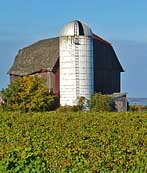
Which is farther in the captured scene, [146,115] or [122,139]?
[146,115]

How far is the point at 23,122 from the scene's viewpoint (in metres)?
12.7

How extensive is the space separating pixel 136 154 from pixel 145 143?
64 centimetres

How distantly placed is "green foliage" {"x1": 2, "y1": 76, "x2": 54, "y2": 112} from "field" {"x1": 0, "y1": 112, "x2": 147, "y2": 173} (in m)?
33.4

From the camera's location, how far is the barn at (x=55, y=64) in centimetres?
5497

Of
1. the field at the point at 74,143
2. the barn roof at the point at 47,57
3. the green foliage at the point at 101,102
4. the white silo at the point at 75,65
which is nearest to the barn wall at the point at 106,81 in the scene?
the barn roof at the point at 47,57

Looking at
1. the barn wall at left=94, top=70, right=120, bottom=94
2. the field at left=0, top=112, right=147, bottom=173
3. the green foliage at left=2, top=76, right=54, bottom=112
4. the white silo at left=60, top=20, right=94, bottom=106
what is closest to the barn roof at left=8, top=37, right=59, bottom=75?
the white silo at left=60, top=20, right=94, bottom=106

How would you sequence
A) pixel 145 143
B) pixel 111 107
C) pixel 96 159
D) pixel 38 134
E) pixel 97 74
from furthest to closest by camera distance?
pixel 97 74
pixel 111 107
pixel 38 134
pixel 145 143
pixel 96 159

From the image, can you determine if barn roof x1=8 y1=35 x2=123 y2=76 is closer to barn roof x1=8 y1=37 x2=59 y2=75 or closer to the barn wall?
barn roof x1=8 y1=37 x2=59 y2=75

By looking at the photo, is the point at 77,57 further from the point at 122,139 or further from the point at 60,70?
the point at 122,139

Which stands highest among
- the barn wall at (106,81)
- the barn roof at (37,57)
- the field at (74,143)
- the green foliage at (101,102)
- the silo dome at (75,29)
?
the silo dome at (75,29)

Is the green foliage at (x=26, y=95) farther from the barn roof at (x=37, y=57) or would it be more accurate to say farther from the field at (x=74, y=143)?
the field at (x=74, y=143)

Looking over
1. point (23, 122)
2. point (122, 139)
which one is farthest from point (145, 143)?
point (23, 122)

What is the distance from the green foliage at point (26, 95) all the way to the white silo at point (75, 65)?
3.35m

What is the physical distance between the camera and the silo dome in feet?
170
